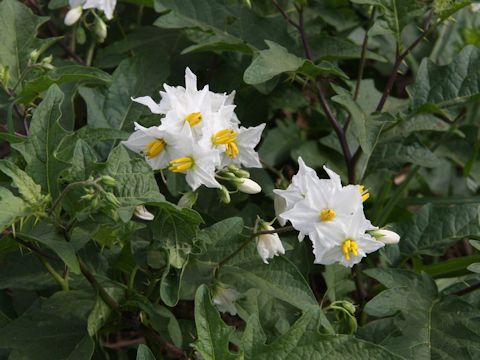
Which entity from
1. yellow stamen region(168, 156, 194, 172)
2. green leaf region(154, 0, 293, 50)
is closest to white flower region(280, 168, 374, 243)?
yellow stamen region(168, 156, 194, 172)

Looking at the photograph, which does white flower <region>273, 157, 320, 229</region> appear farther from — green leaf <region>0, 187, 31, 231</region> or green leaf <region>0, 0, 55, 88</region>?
green leaf <region>0, 0, 55, 88</region>

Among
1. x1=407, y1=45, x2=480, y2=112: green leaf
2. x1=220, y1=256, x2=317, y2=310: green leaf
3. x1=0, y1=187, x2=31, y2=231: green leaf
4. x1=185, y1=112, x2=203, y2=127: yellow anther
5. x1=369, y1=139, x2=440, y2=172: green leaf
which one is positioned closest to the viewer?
x1=0, y1=187, x2=31, y2=231: green leaf

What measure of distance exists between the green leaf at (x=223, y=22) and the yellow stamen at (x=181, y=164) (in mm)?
690

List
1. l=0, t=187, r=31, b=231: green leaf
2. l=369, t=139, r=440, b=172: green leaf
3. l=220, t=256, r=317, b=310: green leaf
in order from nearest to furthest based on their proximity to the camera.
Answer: l=0, t=187, r=31, b=231: green leaf → l=220, t=256, r=317, b=310: green leaf → l=369, t=139, r=440, b=172: green leaf

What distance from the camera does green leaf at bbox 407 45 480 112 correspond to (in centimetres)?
222

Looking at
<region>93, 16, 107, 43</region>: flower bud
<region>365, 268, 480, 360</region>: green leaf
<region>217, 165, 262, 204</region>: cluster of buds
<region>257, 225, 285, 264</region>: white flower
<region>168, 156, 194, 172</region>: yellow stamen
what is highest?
<region>168, 156, 194, 172</region>: yellow stamen

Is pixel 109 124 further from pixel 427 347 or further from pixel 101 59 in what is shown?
pixel 427 347

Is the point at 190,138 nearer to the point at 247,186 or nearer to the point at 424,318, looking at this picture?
the point at 247,186

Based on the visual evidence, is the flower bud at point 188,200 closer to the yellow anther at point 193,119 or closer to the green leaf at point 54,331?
the yellow anther at point 193,119

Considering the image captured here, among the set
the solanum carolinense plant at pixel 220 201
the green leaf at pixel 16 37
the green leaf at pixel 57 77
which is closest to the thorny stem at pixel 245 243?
the solanum carolinense plant at pixel 220 201

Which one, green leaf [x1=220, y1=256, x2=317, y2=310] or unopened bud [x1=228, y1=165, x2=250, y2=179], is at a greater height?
unopened bud [x1=228, y1=165, x2=250, y2=179]

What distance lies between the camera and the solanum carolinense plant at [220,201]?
1.61m

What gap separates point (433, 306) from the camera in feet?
6.27

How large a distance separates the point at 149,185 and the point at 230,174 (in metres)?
0.21
